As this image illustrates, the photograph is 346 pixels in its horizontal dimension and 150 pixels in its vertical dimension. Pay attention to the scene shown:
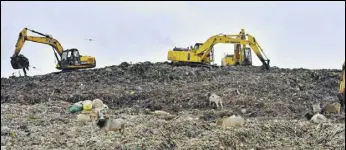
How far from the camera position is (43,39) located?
2028cm

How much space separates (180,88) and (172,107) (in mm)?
2279

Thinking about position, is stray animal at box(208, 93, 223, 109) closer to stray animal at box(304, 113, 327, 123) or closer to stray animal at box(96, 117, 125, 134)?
stray animal at box(304, 113, 327, 123)

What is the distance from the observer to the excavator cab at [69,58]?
19.9 meters

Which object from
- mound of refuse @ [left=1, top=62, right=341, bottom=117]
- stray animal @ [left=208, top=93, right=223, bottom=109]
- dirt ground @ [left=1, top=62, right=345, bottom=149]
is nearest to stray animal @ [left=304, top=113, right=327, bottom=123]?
dirt ground @ [left=1, top=62, right=345, bottom=149]

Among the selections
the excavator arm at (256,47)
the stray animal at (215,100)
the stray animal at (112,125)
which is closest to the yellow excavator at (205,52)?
the excavator arm at (256,47)

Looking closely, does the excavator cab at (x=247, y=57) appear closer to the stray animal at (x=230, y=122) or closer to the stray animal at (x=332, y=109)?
the stray animal at (x=332, y=109)

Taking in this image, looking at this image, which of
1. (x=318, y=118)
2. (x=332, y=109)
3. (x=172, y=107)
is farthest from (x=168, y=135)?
(x=332, y=109)

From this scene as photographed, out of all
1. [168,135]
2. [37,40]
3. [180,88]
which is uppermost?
[37,40]

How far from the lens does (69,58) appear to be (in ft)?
65.5

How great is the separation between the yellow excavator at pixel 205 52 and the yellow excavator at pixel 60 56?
3.15 m

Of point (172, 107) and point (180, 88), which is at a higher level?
point (180, 88)

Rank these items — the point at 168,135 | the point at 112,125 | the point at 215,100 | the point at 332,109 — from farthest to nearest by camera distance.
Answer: the point at 215,100, the point at 332,109, the point at 112,125, the point at 168,135

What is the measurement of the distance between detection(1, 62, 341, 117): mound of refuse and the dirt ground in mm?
21

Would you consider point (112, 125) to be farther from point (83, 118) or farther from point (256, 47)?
point (256, 47)
